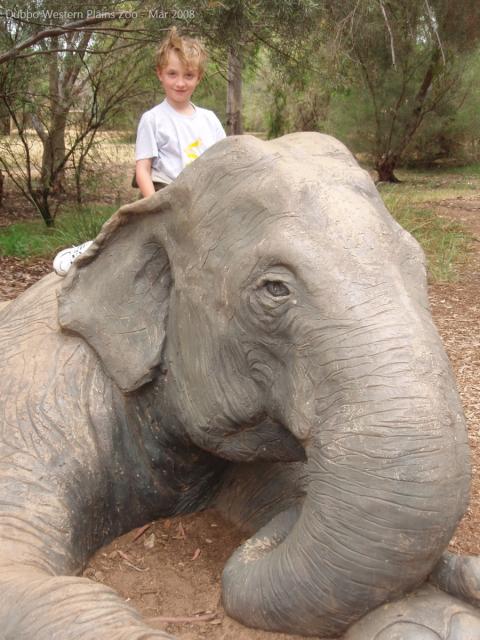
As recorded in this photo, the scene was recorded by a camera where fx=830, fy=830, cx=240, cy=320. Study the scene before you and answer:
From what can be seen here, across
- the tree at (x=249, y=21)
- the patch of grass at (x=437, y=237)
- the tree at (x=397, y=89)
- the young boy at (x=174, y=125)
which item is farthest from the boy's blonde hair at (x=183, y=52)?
the tree at (x=397, y=89)

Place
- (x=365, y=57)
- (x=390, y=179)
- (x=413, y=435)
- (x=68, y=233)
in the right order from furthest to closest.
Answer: (x=390, y=179)
(x=365, y=57)
(x=68, y=233)
(x=413, y=435)

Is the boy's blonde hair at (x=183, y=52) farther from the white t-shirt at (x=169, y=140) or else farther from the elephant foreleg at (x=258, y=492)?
the elephant foreleg at (x=258, y=492)

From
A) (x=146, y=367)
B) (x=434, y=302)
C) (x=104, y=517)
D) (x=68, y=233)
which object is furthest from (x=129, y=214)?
(x=68, y=233)

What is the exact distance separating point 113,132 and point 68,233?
3.09m

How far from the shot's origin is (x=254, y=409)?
1784mm

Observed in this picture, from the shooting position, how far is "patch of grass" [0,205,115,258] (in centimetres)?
791

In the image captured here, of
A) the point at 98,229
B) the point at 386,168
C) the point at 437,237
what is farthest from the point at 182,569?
the point at 386,168

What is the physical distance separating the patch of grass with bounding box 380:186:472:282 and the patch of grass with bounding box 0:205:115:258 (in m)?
3.06

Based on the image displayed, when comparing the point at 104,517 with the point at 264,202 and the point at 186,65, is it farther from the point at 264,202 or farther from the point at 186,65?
the point at 186,65

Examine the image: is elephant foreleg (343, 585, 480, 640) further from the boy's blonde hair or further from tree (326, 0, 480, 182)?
tree (326, 0, 480, 182)

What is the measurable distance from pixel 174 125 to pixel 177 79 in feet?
0.69

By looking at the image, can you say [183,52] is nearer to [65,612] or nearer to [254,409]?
[254,409]

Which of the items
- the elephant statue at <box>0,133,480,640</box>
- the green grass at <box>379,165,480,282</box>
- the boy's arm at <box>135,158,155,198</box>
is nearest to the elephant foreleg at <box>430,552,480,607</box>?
the elephant statue at <box>0,133,480,640</box>

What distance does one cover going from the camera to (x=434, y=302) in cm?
658
